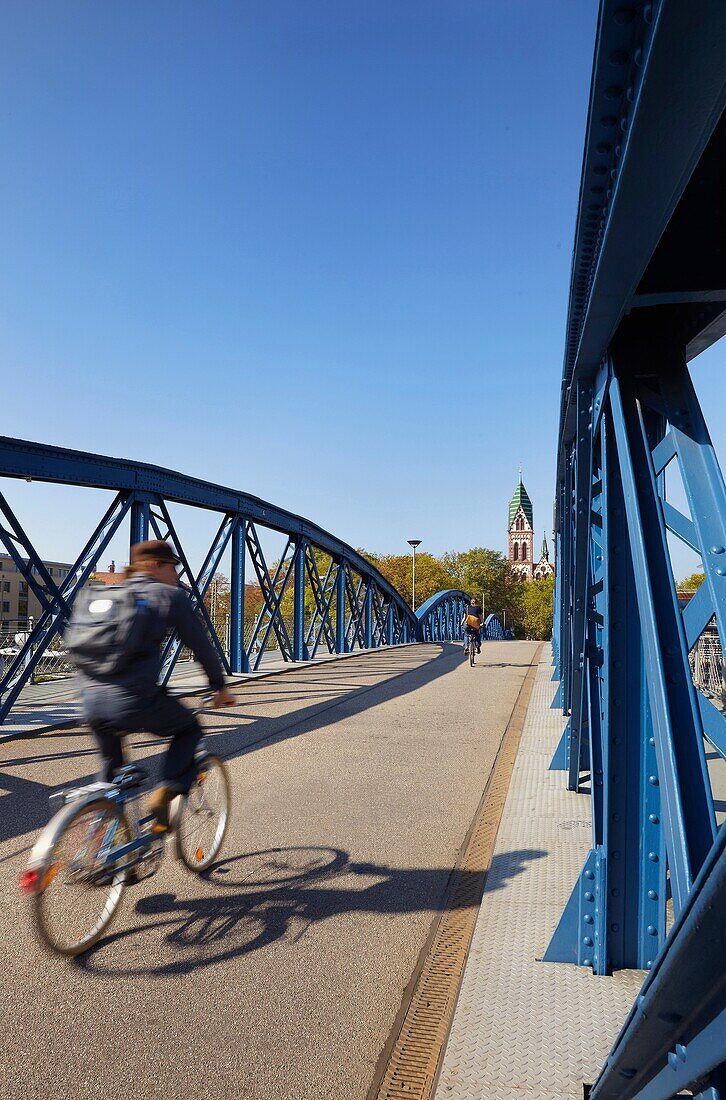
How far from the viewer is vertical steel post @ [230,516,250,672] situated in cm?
1477

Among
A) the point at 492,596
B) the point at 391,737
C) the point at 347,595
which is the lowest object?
the point at 391,737

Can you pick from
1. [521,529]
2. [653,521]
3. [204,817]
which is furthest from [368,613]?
[521,529]

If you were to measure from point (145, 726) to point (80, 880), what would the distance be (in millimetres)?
682

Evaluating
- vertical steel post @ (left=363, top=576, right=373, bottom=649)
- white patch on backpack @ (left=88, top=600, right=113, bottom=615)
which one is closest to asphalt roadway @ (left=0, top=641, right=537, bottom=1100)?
white patch on backpack @ (left=88, top=600, right=113, bottom=615)

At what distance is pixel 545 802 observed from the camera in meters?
5.75

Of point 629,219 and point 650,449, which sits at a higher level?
point 629,219

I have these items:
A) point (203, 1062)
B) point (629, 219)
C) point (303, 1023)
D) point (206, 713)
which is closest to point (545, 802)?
point (303, 1023)

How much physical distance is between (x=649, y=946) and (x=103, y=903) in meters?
2.35

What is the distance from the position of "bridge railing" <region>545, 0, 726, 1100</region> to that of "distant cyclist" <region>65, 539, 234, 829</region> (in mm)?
1917

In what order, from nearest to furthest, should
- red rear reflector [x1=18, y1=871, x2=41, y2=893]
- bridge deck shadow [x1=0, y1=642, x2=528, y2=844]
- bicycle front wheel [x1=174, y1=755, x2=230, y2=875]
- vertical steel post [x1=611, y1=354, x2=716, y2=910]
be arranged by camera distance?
vertical steel post [x1=611, y1=354, x2=716, y2=910]
red rear reflector [x1=18, y1=871, x2=41, y2=893]
bicycle front wheel [x1=174, y1=755, x2=230, y2=875]
bridge deck shadow [x1=0, y1=642, x2=528, y2=844]

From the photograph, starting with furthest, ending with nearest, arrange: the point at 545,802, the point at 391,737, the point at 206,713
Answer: the point at 206,713, the point at 391,737, the point at 545,802

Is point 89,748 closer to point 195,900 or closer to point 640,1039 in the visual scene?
point 195,900

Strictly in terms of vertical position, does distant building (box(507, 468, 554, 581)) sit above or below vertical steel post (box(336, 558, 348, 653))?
above

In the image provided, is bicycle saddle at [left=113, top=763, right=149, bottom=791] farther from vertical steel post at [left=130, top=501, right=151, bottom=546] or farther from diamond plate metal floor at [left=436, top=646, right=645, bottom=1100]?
vertical steel post at [left=130, top=501, right=151, bottom=546]
